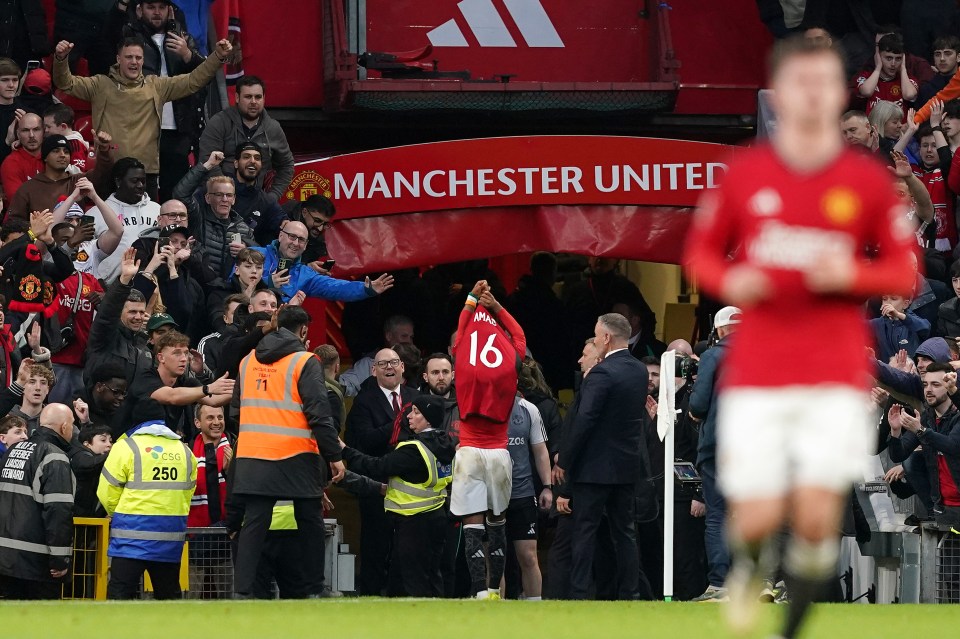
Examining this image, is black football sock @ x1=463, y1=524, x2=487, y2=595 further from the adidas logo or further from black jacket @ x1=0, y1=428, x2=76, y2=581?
the adidas logo

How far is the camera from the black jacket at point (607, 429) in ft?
39.8

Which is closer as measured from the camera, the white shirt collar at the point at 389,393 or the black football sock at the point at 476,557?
the black football sock at the point at 476,557

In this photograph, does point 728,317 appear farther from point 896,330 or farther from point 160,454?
point 896,330

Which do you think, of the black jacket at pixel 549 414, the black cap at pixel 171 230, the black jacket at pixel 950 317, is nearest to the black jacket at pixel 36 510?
the black cap at pixel 171 230

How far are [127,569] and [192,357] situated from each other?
2.40 metres

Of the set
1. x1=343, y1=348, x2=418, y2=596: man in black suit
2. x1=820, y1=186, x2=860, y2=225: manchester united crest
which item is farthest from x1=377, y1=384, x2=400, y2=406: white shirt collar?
x1=820, y1=186, x2=860, y2=225: manchester united crest

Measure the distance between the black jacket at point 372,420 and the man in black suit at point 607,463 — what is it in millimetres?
2108

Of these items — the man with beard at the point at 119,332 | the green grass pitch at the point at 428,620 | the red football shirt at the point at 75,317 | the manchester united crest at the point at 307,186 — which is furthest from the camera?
the manchester united crest at the point at 307,186

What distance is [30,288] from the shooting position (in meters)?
13.7

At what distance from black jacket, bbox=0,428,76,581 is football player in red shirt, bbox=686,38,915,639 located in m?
6.82

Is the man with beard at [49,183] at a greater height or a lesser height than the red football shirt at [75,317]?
greater

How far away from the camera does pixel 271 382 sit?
11461mm

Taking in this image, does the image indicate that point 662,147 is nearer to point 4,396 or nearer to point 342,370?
point 342,370

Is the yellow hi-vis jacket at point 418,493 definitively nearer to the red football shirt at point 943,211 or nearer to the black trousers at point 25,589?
the black trousers at point 25,589
